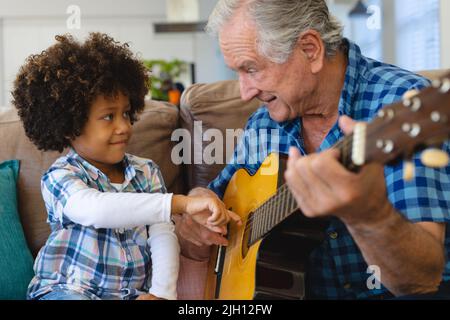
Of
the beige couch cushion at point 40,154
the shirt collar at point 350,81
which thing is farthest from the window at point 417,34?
the shirt collar at point 350,81

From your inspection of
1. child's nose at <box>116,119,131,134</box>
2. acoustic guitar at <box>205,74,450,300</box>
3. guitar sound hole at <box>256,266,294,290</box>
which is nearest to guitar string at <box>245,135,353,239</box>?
acoustic guitar at <box>205,74,450,300</box>

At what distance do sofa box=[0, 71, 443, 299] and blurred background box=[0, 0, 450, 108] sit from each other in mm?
1968

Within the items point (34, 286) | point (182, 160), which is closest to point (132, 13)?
point (182, 160)

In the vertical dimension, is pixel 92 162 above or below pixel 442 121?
below

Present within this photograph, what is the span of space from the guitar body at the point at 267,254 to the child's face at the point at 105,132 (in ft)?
1.03

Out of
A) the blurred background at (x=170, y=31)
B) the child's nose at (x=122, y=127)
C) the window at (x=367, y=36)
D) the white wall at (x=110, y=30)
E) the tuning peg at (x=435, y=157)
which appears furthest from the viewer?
the white wall at (x=110, y=30)

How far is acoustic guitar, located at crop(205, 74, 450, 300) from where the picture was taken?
66 centimetres

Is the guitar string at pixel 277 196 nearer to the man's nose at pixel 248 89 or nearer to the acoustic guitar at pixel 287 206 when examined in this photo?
the acoustic guitar at pixel 287 206

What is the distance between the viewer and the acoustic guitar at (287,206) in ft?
2.18

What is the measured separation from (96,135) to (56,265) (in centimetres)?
31

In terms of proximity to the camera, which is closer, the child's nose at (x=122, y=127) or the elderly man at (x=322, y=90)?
the elderly man at (x=322, y=90)

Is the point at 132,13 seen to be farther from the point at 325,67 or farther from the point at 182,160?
the point at 325,67

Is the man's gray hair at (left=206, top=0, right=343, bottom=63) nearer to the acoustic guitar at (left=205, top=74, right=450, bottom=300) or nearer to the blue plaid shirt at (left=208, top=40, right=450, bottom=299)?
the blue plaid shirt at (left=208, top=40, right=450, bottom=299)
